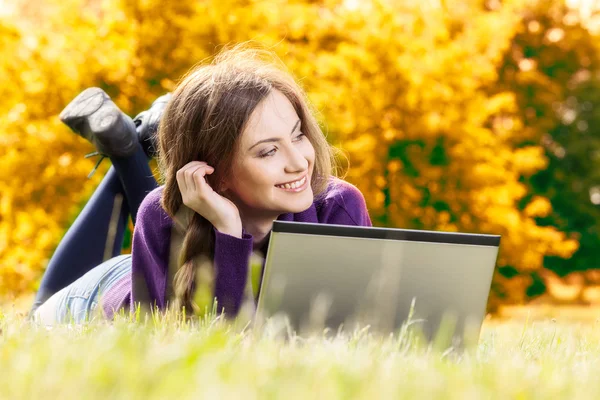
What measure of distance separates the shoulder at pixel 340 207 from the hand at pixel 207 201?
501mm

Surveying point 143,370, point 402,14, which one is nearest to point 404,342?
point 143,370

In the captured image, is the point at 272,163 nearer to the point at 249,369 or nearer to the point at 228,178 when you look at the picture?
the point at 228,178

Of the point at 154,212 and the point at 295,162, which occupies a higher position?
the point at 295,162

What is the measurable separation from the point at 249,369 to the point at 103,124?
113 inches

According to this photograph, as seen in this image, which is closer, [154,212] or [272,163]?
[272,163]

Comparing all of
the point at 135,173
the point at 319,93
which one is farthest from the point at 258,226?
the point at 319,93

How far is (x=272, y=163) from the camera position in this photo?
2891mm

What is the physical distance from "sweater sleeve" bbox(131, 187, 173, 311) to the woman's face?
0.41 metres

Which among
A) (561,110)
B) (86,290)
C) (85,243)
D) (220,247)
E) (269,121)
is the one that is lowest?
(86,290)

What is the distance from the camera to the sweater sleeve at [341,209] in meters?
3.35

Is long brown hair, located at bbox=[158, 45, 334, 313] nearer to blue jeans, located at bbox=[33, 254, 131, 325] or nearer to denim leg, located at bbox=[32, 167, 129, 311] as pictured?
blue jeans, located at bbox=[33, 254, 131, 325]

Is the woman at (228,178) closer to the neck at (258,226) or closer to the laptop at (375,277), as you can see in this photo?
the neck at (258,226)

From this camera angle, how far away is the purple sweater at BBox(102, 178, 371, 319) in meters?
2.89

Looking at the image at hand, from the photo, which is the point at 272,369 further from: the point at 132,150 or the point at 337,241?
the point at 132,150
